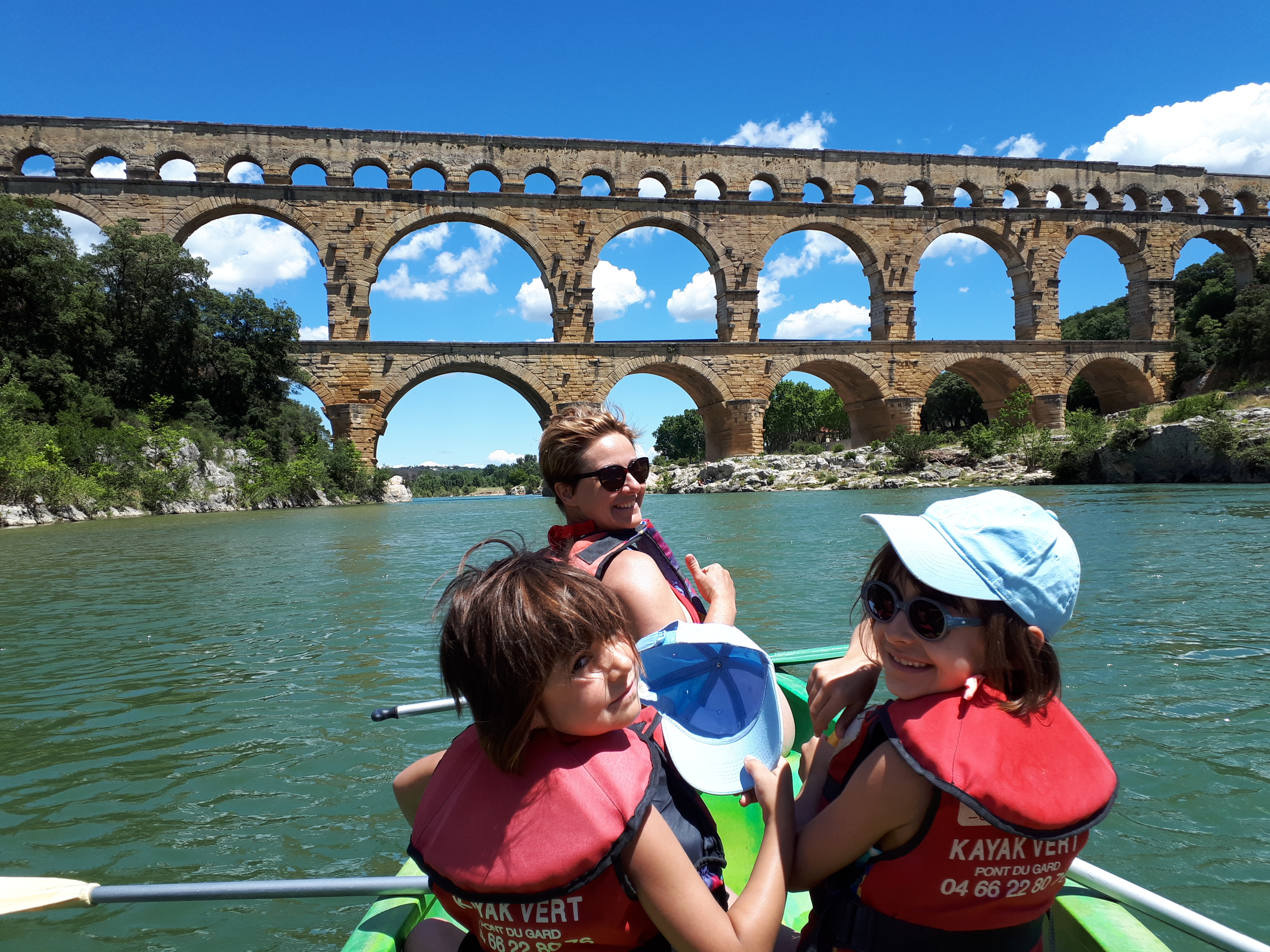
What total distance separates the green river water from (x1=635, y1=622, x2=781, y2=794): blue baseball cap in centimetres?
112

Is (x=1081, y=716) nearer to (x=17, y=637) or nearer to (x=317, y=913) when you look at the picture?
(x=317, y=913)

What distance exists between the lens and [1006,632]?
1.28m

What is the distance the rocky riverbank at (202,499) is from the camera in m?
17.3

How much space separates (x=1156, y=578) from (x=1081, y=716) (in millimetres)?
3849

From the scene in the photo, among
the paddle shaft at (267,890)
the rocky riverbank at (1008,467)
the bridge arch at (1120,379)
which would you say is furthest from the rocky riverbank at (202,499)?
the bridge arch at (1120,379)

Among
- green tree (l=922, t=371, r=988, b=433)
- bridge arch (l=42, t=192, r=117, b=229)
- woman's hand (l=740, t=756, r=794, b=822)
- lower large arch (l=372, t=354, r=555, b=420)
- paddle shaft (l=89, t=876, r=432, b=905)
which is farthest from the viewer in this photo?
green tree (l=922, t=371, r=988, b=433)

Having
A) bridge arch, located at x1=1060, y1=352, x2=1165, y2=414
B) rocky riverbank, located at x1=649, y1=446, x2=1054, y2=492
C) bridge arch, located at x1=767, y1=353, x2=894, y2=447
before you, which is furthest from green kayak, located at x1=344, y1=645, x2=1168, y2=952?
bridge arch, located at x1=1060, y1=352, x2=1165, y2=414

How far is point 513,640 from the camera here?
117 centimetres

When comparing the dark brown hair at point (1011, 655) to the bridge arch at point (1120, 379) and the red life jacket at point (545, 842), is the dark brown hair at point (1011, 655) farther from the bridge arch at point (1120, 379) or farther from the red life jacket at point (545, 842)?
the bridge arch at point (1120, 379)

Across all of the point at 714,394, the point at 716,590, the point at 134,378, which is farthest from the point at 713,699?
the point at 714,394

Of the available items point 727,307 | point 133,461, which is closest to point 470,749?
point 133,461

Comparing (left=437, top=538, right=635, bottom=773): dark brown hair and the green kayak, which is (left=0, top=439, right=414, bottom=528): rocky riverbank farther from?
(left=437, top=538, right=635, bottom=773): dark brown hair

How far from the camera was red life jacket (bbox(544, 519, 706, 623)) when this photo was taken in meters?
1.99

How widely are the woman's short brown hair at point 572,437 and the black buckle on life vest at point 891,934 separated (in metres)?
1.25
